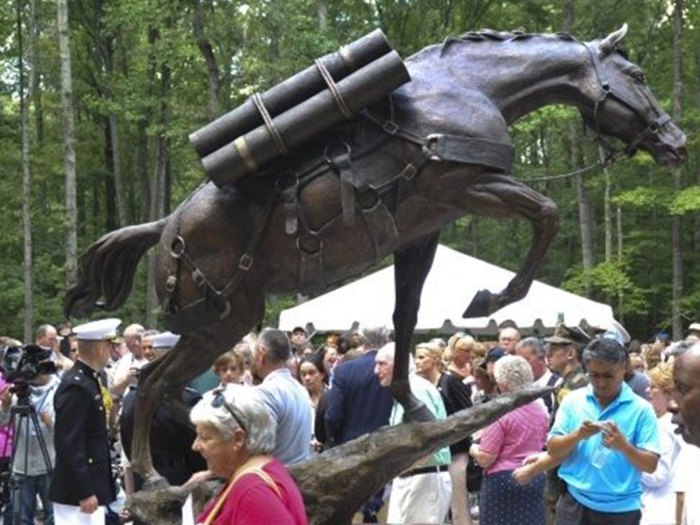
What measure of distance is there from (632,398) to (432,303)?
8216 millimetres

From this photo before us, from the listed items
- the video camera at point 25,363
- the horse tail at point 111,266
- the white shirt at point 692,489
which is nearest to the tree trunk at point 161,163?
the video camera at point 25,363

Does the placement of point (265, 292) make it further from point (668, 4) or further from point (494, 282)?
point (668, 4)

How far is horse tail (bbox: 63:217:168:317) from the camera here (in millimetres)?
6828

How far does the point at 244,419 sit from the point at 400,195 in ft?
6.87

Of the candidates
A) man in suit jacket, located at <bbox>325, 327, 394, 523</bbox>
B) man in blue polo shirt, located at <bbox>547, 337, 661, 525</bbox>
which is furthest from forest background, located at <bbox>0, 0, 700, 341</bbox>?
man in blue polo shirt, located at <bbox>547, 337, 661, 525</bbox>

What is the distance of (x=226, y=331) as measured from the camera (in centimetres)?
639

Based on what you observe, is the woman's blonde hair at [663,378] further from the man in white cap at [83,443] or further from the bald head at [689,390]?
the man in white cap at [83,443]

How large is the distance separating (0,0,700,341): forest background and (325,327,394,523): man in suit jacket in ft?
51.1

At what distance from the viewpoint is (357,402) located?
848 cm

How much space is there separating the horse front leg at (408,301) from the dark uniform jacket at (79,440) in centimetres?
248

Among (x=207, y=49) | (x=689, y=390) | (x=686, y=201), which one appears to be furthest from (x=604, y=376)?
(x=686, y=201)

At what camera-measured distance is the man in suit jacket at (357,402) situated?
8445 millimetres

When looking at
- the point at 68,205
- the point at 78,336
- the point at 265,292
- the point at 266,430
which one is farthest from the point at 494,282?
the point at 68,205

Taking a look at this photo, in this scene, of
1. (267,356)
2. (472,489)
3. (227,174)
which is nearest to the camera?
(227,174)
